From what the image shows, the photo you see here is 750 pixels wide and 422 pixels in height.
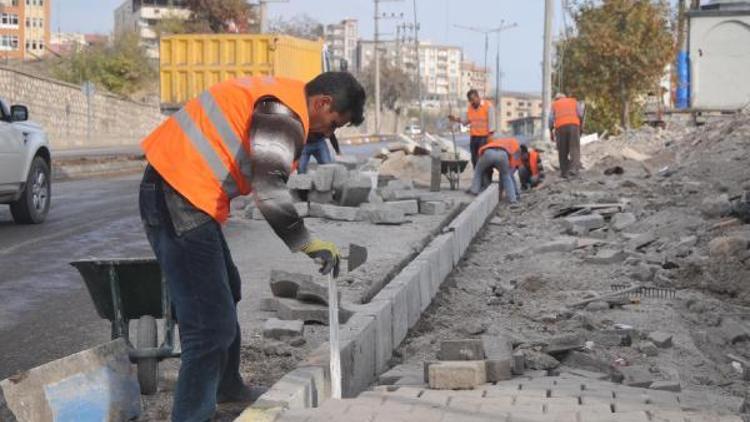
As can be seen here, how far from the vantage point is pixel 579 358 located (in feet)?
21.4

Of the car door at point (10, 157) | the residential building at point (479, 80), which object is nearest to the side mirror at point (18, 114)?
the car door at point (10, 157)

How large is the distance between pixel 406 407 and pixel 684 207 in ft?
34.6

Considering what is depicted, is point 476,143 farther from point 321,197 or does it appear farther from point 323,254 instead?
point 323,254

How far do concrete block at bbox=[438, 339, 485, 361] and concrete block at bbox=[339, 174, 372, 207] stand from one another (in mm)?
8691

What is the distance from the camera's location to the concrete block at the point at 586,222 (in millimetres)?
14312

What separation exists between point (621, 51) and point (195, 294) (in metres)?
32.4

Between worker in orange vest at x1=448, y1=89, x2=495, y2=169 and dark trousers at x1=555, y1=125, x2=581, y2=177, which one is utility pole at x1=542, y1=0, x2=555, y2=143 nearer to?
dark trousers at x1=555, y1=125, x2=581, y2=177

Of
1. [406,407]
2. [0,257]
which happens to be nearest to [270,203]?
[406,407]

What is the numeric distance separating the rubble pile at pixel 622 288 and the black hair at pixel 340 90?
1.56 metres

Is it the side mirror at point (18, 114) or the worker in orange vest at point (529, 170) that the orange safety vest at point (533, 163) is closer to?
the worker in orange vest at point (529, 170)

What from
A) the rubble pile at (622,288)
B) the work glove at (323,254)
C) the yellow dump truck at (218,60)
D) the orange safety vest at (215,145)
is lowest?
the rubble pile at (622,288)

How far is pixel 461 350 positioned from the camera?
6.12 metres

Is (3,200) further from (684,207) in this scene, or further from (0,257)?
(684,207)

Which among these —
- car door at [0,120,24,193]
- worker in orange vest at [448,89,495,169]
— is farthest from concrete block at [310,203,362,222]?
worker in orange vest at [448,89,495,169]
